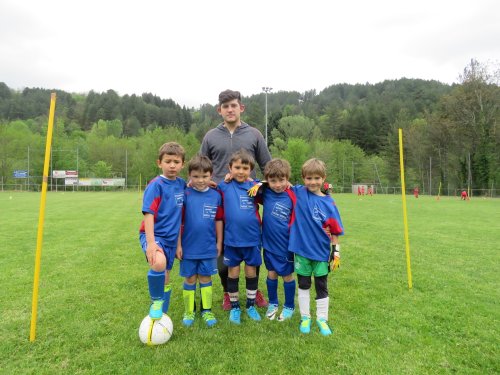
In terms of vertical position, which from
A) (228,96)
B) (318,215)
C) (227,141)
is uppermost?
(228,96)

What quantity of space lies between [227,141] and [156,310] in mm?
2096

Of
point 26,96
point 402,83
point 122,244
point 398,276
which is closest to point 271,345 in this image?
point 398,276

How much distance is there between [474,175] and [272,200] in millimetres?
46039

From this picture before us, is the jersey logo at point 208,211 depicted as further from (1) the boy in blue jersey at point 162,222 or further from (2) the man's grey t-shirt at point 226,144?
(2) the man's grey t-shirt at point 226,144

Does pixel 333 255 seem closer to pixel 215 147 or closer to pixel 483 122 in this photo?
pixel 215 147

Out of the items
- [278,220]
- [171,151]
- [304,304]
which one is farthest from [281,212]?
[171,151]

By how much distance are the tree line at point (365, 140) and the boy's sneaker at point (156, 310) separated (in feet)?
147

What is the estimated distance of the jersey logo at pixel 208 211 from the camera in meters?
3.82

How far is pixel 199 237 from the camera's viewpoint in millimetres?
3781

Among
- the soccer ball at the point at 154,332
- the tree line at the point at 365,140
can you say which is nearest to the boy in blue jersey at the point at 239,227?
the soccer ball at the point at 154,332

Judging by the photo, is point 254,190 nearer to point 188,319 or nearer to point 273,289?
point 273,289

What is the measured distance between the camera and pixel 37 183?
157ft

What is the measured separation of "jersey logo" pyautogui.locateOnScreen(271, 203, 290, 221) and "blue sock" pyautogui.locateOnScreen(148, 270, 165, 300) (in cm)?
134

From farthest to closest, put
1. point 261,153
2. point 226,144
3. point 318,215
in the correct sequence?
point 261,153 → point 226,144 → point 318,215
